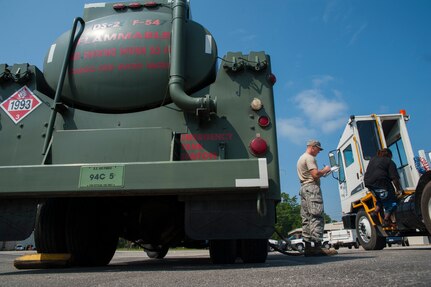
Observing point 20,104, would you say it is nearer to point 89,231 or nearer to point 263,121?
point 89,231

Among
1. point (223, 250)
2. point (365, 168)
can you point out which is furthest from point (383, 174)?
point (223, 250)

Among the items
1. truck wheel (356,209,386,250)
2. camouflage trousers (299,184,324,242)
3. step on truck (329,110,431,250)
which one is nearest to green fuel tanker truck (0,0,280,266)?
camouflage trousers (299,184,324,242)

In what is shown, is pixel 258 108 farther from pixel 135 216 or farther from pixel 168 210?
pixel 135 216

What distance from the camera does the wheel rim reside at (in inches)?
281

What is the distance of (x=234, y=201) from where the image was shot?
2805 millimetres

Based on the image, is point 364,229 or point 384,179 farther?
point 364,229

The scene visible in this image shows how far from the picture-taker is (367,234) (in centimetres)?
717

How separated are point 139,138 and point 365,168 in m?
5.80

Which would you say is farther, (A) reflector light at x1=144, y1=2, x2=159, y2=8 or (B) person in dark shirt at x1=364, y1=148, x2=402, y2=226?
(B) person in dark shirt at x1=364, y1=148, x2=402, y2=226

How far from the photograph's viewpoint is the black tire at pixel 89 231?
354 centimetres

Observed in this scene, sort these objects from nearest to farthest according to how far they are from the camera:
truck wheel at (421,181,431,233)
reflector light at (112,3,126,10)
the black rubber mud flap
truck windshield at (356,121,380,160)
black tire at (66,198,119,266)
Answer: the black rubber mud flap
black tire at (66,198,119,266)
reflector light at (112,3,126,10)
truck wheel at (421,181,431,233)
truck windshield at (356,121,380,160)

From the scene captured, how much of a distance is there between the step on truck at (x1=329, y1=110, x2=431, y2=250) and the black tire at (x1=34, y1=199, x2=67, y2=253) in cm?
512

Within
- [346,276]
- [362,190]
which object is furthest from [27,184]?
[362,190]

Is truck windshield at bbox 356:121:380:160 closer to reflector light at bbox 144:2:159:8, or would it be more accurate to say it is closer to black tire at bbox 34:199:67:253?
reflector light at bbox 144:2:159:8
